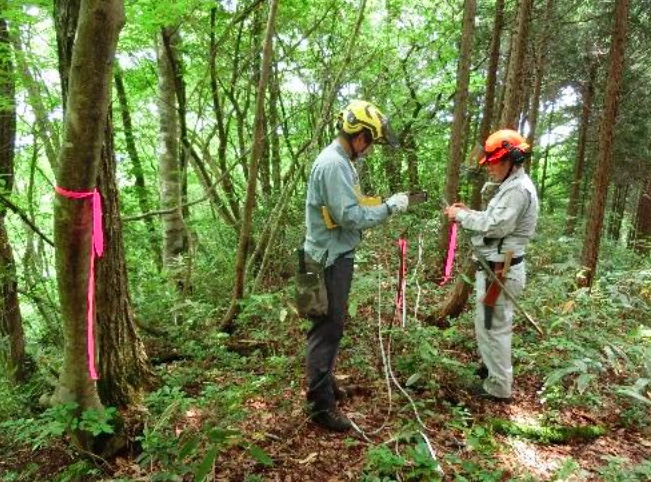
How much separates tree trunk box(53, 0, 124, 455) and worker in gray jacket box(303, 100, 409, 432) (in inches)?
68.3

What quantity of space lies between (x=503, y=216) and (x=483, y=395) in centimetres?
185

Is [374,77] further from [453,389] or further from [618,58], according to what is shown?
[453,389]

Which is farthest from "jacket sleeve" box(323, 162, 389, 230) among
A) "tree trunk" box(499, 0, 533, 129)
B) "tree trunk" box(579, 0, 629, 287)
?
"tree trunk" box(579, 0, 629, 287)

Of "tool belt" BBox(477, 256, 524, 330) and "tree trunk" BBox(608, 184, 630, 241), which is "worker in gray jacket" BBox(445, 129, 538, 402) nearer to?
"tool belt" BBox(477, 256, 524, 330)

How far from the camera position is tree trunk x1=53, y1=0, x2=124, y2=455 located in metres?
2.55

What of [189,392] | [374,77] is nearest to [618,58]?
[374,77]

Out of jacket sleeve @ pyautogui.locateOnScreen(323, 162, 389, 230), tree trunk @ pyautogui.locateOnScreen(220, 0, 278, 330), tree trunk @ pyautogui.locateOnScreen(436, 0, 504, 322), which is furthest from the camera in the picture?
tree trunk @ pyautogui.locateOnScreen(436, 0, 504, 322)

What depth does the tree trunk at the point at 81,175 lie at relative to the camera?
2.55m

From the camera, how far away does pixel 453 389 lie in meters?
5.17

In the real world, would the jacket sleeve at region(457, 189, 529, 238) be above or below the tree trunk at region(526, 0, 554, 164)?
below

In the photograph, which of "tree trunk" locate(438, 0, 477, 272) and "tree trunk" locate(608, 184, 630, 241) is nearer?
"tree trunk" locate(438, 0, 477, 272)

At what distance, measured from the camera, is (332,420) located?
171 inches

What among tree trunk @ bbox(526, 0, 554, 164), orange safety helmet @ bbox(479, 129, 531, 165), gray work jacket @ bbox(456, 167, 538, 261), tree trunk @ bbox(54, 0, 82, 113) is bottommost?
gray work jacket @ bbox(456, 167, 538, 261)

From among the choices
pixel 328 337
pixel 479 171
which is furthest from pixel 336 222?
pixel 479 171
